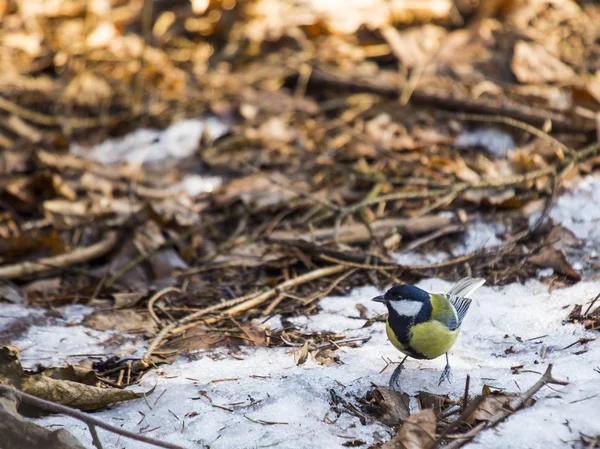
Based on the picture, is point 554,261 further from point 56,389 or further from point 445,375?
point 56,389

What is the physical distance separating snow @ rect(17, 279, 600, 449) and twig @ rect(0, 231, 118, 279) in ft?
2.49

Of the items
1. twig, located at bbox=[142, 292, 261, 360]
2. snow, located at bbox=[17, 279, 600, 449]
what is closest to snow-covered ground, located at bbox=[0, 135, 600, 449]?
snow, located at bbox=[17, 279, 600, 449]

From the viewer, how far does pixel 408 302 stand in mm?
2738

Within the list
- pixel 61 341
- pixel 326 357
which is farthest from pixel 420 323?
pixel 61 341

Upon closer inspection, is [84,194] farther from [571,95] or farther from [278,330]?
[571,95]

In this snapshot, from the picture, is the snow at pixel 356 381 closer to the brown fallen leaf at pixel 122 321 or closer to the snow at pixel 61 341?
the snow at pixel 61 341

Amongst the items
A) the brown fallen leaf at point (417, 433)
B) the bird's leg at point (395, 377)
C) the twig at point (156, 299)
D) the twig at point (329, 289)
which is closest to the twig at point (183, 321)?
the twig at point (156, 299)

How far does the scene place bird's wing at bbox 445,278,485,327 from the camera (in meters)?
2.88

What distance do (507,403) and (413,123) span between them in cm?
316

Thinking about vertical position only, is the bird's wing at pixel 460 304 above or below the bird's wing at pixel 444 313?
below

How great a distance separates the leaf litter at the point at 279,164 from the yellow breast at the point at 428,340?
0.92 feet

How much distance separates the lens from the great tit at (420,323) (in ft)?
8.61

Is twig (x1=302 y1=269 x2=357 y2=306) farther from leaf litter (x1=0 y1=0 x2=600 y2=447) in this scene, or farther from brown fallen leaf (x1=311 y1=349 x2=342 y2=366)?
brown fallen leaf (x1=311 y1=349 x2=342 y2=366)

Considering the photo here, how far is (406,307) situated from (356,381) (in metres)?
0.37
